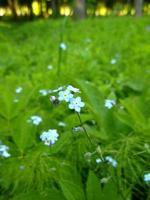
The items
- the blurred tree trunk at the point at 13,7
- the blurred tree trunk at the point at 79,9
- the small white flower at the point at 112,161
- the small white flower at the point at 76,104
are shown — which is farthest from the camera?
the blurred tree trunk at the point at 13,7

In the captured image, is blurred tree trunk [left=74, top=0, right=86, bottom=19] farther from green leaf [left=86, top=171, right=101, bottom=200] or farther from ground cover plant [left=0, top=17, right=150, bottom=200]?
green leaf [left=86, top=171, right=101, bottom=200]

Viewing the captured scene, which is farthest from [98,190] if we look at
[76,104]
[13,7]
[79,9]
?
[13,7]

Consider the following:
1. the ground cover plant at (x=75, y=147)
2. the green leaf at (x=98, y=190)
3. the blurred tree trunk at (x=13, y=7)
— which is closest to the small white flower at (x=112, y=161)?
the ground cover plant at (x=75, y=147)

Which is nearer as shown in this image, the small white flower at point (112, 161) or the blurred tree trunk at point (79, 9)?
the small white flower at point (112, 161)

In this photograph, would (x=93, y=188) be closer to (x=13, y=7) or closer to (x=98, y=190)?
(x=98, y=190)

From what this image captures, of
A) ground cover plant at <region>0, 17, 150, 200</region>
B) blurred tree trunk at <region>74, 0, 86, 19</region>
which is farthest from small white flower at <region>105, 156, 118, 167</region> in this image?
blurred tree trunk at <region>74, 0, 86, 19</region>

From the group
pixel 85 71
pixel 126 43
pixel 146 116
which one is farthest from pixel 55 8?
pixel 146 116

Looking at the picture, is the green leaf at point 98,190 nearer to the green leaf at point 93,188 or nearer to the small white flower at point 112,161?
the green leaf at point 93,188

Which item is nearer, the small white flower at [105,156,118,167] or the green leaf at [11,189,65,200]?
the green leaf at [11,189,65,200]

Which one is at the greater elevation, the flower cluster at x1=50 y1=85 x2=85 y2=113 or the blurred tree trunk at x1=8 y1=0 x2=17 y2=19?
the blurred tree trunk at x1=8 y1=0 x2=17 y2=19

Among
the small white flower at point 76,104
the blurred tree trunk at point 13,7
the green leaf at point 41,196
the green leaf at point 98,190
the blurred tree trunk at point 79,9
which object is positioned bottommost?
the green leaf at point 98,190

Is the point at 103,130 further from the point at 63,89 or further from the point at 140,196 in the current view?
the point at 63,89
